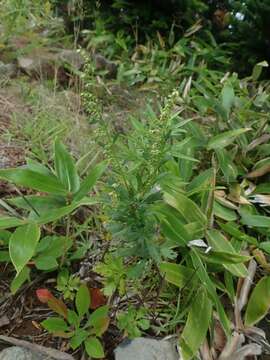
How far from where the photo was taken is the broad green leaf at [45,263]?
1.71 m

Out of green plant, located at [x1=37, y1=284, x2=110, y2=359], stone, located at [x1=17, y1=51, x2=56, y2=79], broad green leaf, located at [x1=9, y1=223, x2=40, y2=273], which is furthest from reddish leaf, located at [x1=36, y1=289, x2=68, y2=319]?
stone, located at [x1=17, y1=51, x2=56, y2=79]

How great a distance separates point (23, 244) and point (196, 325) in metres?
0.58

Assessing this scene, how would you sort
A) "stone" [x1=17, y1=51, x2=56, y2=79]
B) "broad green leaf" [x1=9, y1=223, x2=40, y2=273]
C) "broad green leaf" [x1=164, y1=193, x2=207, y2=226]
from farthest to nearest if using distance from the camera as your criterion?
"stone" [x1=17, y1=51, x2=56, y2=79], "broad green leaf" [x1=164, y1=193, x2=207, y2=226], "broad green leaf" [x1=9, y1=223, x2=40, y2=273]

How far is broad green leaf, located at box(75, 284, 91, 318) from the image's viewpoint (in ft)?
5.35

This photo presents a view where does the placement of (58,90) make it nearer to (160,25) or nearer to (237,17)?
(160,25)

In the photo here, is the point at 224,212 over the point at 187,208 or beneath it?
beneath

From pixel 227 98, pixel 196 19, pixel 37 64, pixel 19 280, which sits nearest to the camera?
pixel 19 280

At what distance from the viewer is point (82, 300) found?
64.4 inches

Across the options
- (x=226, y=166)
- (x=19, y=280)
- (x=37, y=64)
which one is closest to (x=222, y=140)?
(x=226, y=166)

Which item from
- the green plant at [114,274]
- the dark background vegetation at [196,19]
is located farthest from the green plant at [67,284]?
the dark background vegetation at [196,19]

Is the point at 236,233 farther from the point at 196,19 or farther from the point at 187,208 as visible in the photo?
the point at 196,19

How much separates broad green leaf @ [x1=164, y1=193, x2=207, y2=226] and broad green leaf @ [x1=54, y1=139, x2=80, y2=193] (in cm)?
33

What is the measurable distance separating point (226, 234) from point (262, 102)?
3.02ft

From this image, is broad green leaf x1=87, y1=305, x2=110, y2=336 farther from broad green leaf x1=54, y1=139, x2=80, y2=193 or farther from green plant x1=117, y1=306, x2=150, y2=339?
broad green leaf x1=54, y1=139, x2=80, y2=193
